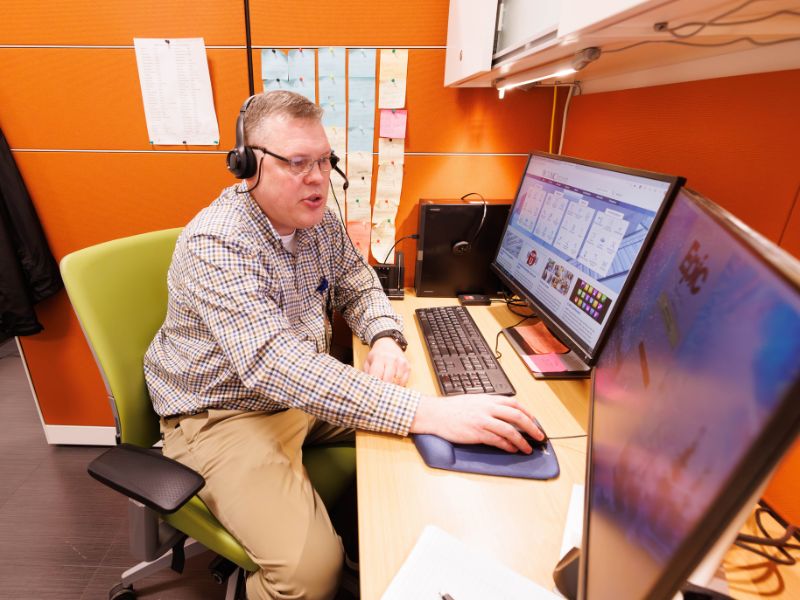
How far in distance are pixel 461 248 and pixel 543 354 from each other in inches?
19.9

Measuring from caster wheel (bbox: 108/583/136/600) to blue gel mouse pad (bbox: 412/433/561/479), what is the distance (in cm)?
118

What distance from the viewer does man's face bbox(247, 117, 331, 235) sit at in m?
1.01

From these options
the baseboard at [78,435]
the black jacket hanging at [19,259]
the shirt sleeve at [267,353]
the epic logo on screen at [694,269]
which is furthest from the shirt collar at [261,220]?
the baseboard at [78,435]

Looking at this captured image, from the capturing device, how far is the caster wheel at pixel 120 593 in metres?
1.31

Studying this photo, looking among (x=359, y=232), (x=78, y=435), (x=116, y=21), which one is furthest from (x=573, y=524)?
(x=78, y=435)

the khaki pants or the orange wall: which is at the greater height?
the orange wall

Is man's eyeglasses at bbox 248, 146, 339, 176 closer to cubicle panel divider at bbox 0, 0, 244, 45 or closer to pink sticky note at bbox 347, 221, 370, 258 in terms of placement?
pink sticky note at bbox 347, 221, 370, 258

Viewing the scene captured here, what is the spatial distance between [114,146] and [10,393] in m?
1.65

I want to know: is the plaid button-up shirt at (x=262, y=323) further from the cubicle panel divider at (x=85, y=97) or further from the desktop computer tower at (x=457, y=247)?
the cubicle panel divider at (x=85, y=97)

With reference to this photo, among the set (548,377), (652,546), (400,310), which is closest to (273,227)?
(400,310)

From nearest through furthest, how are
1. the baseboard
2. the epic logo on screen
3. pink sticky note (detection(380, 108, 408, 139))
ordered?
the epic logo on screen
pink sticky note (detection(380, 108, 408, 139))
the baseboard

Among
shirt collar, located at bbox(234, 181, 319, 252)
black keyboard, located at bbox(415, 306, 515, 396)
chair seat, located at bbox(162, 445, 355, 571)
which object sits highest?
shirt collar, located at bbox(234, 181, 319, 252)

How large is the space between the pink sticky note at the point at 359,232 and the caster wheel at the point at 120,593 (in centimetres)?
130

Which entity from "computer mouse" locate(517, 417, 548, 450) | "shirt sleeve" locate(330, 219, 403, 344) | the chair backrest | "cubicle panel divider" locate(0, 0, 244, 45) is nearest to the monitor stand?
"computer mouse" locate(517, 417, 548, 450)
